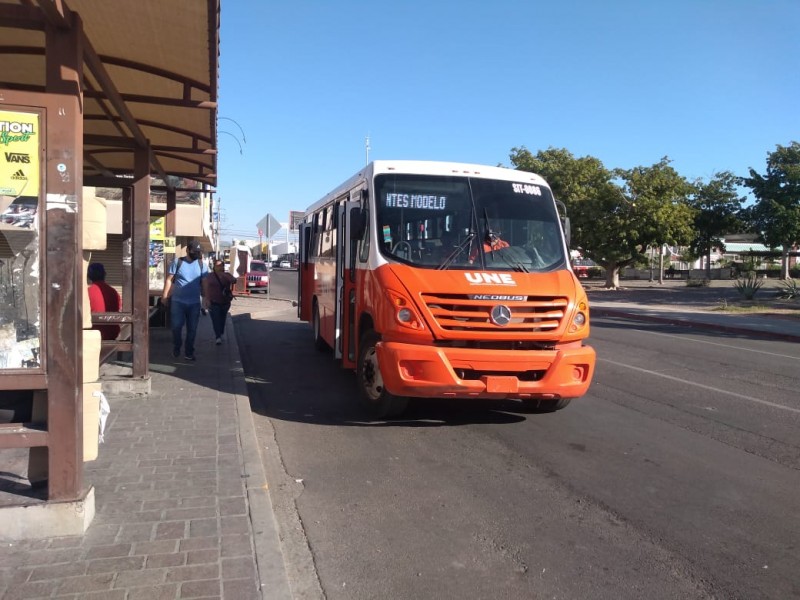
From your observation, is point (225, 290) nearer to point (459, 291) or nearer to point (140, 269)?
point (140, 269)

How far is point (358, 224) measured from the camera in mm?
7180

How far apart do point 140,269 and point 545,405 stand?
4.84m

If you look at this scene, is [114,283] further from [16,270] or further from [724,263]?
[724,263]

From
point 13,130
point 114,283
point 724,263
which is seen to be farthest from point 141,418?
point 724,263

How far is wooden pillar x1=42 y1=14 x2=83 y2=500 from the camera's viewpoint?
12.1 ft

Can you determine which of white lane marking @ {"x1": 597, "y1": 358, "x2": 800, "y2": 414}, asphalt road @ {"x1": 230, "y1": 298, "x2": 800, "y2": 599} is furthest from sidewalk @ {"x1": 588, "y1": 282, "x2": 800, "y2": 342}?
asphalt road @ {"x1": 230, "y1": 298, "x2": 800, "y2": 599}

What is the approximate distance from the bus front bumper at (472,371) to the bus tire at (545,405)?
41.0 inches

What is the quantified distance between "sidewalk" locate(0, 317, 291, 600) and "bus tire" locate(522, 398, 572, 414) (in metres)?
→ 3.24

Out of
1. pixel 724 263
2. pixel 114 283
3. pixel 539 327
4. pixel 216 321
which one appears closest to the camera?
pixel 539 327

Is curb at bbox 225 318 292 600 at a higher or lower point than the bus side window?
lower

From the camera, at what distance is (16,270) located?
369 cm

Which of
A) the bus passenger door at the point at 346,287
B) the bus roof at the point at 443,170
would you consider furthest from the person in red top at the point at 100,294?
the bus roof at the point at 443,170

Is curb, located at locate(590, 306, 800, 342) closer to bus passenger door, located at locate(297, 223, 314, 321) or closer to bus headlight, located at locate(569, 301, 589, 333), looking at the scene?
bus passenger door, located at locate(297, 223, 314, 321)

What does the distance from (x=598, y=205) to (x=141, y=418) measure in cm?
3373
